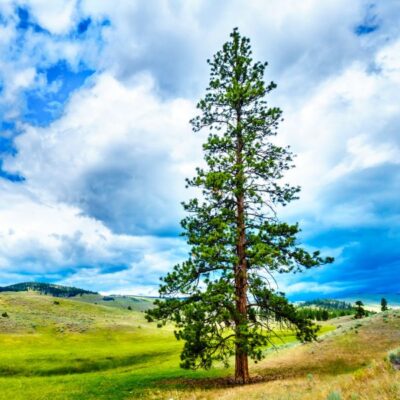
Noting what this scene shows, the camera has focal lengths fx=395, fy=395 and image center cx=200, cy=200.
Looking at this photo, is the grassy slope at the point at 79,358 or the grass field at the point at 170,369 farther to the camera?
the grassy slope at the point at 79,358

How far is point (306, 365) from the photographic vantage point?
30.0 m

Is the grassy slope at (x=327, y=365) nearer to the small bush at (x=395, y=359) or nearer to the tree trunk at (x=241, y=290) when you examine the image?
the small bush at (x=395, y=359)

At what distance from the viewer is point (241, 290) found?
80.8 ft

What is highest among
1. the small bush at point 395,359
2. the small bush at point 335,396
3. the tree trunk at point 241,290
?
the tree trunk at point 241,290

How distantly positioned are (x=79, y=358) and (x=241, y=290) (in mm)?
40879

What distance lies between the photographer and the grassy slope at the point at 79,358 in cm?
2823

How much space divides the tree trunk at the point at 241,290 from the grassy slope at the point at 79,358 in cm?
378

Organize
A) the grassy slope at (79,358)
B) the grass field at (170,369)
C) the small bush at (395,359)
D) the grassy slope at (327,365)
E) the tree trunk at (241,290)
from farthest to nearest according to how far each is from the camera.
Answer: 1. the grassy slope at (79,358)
2. the tree trunk at (241,290)
3. the grass field at (170,369)
4. the grassy slope at (327,365)
5. the small bush at (395,359)

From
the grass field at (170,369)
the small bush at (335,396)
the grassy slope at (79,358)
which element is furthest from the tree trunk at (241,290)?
the small bush at (335,396)

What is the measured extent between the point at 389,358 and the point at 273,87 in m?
19.9

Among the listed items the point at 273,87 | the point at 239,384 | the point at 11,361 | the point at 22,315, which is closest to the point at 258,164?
the point at 273,87

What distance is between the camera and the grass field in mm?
15405

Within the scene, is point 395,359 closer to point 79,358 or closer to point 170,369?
point 170,369

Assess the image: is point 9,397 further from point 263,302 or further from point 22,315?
point 22,315
